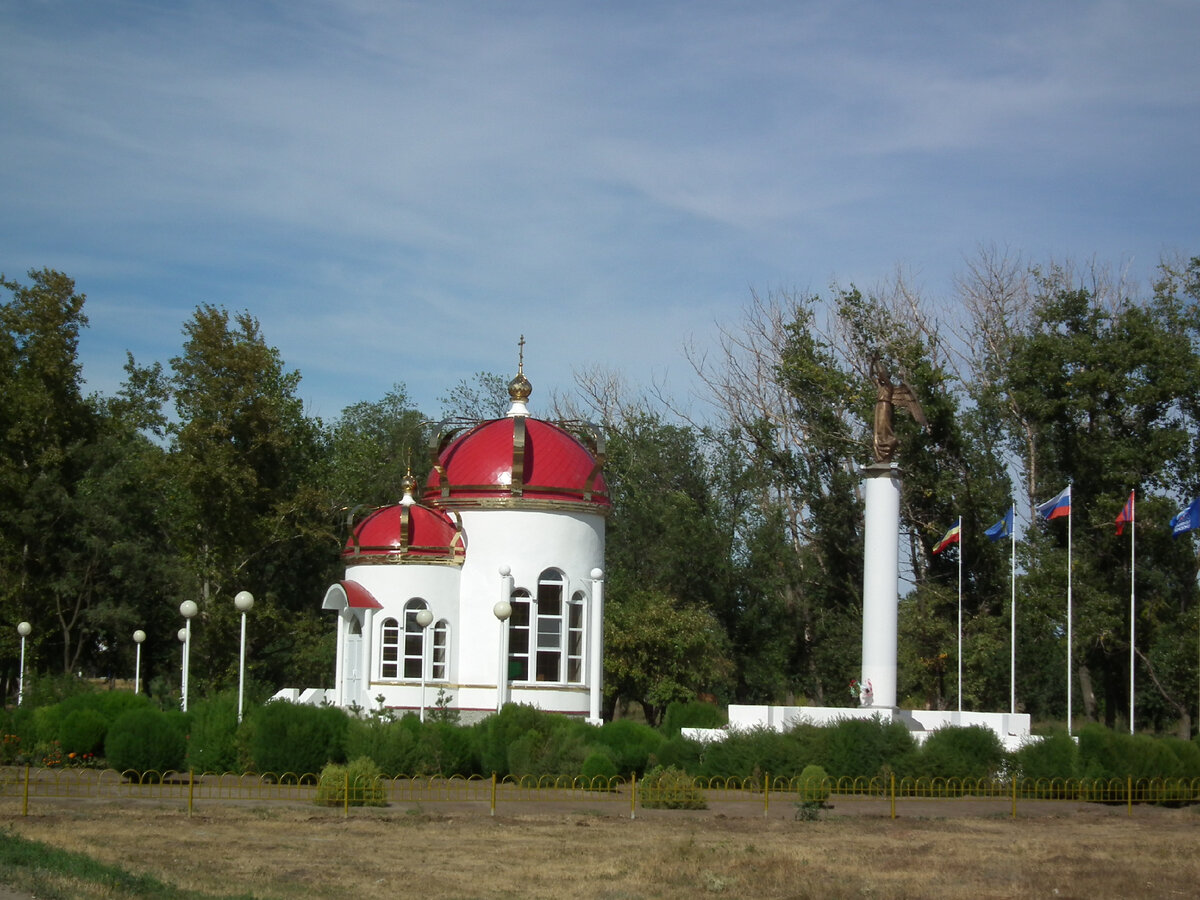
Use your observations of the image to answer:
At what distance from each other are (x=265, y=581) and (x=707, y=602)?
50.4 ft

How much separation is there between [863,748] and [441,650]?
12.4m

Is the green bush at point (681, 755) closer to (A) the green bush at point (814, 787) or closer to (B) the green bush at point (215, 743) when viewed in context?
(A) the green bush at point (814, 787)

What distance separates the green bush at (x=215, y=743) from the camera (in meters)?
23.4

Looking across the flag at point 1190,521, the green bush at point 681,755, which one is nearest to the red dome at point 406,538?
the green bush at point 681,755

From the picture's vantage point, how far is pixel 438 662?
108ft

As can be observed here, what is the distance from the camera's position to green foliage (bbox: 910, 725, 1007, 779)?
80.0ft

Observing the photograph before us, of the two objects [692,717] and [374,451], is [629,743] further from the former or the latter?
[374,451]

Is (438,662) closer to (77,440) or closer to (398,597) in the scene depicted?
(398,597)

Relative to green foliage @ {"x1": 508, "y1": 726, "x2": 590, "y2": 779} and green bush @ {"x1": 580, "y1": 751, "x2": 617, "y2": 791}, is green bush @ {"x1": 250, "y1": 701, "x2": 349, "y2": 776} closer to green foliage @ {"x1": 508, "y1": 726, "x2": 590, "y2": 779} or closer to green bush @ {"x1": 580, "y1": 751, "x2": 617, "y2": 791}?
green foliage @ {"x1": 508, "y1": 726, "x2": 590, "y2": 779}

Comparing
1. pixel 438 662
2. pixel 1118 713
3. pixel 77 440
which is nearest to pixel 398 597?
pixel 438 662

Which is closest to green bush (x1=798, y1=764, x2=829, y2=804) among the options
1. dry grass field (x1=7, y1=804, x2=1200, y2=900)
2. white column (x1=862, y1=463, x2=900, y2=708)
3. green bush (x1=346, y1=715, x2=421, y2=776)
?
dry grass field (x1=7, y1=804, x2=1200, y2=900)

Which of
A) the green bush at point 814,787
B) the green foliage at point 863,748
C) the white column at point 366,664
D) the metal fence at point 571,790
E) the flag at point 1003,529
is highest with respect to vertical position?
the flag at point 1003,529

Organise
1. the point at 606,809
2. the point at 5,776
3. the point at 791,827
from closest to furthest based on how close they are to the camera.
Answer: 1. the point at 791,827
2. the point at 606,809
3. the point at 5,776

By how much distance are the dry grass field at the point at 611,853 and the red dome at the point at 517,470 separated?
13.7 metres
